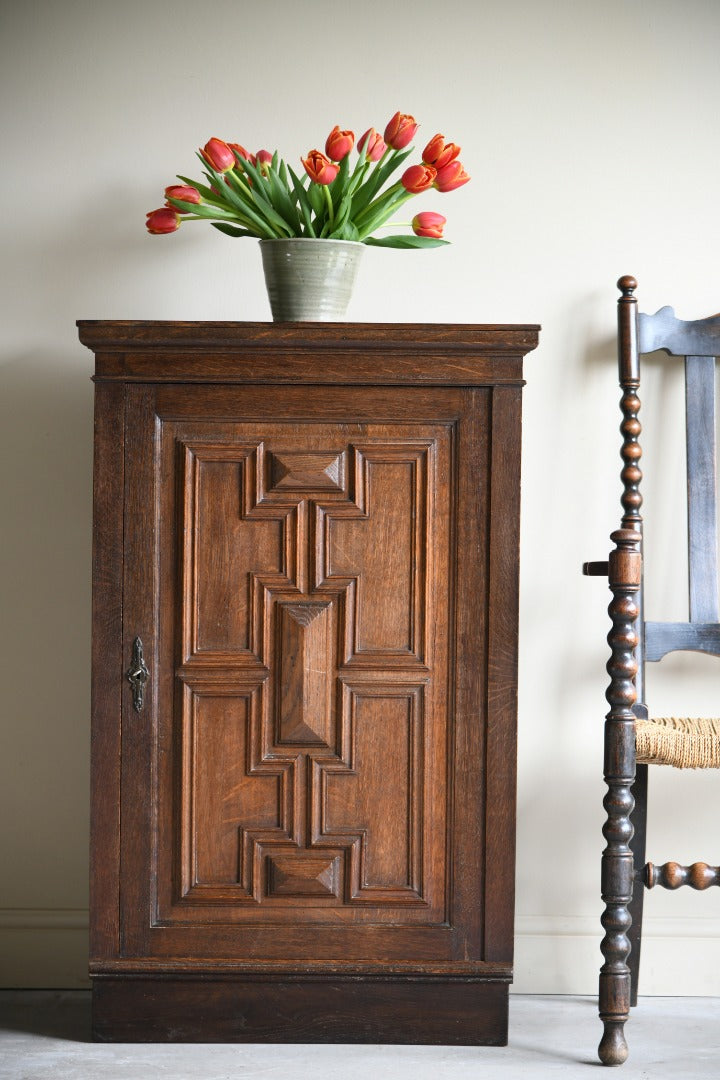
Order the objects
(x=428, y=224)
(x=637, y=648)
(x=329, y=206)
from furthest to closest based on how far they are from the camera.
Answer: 1. (x=637, y=648)
2. (x=428, y=224)
3. (x=329, y=206)

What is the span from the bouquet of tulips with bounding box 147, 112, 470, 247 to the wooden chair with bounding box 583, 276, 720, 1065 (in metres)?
0.47

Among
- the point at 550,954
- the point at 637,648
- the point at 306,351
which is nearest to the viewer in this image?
the point at 306,351

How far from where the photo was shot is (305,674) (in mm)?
1731

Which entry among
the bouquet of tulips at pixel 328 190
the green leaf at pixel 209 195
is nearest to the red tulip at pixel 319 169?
the bouquet of tulips at pixel 328 190

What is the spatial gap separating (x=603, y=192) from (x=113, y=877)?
1.64 m

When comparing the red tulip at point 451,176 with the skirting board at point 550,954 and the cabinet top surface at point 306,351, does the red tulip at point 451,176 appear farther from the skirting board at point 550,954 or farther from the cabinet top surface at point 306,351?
the skirting board at point 550,954

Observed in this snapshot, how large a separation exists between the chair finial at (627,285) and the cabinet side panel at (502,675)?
0.48 m

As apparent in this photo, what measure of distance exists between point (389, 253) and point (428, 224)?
0.24 m

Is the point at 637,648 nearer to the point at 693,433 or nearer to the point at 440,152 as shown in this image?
the point at 693,433

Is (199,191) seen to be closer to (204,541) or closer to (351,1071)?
(204,541)

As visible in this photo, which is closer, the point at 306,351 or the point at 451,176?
the point at 306,351

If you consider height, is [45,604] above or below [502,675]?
above

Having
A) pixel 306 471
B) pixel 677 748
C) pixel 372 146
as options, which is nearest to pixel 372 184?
pixel 372 146

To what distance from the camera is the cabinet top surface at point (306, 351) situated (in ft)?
5.58
